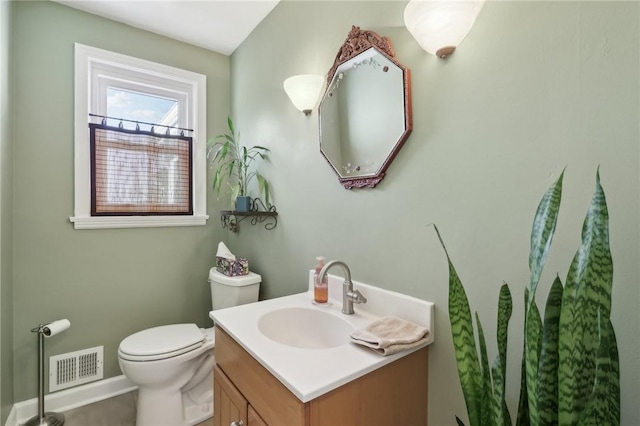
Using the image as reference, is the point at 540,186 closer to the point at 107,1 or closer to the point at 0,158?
the point at 0,158

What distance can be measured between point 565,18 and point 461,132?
1.08 feet

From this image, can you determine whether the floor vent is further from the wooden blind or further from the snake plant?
the snake plant

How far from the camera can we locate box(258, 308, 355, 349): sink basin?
1.15 metres

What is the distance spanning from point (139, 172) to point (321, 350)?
1.79 metres

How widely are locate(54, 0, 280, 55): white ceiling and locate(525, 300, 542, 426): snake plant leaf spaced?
1970mm

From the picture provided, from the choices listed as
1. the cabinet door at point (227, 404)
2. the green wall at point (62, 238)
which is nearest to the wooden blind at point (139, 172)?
the green wall at point (62, 238)

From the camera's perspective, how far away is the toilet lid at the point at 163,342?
4.98 ft

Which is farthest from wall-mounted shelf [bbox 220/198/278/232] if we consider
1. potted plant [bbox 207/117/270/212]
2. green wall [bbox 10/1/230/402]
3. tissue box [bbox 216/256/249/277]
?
green wall [bbox 10/1/230/402]

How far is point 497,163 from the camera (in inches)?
32.9

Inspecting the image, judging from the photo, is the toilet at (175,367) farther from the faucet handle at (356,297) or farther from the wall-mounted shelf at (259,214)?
the faucet handle at (356,297)

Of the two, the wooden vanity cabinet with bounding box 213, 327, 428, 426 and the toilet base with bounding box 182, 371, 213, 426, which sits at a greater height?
the wooden vanity cabinet with bounding box 213, 327, 428, 426

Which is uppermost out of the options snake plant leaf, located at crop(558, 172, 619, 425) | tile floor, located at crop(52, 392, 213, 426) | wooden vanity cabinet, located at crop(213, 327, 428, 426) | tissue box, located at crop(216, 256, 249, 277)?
snake plant leaf, located at crop(558, 172, 619, 425)

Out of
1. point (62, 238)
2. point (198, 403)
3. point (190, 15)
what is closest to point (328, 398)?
point (198, 403)

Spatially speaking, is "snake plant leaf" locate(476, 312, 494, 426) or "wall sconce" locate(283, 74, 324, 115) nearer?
"snake plant leaf" locate(476, 312, 494, 426)
